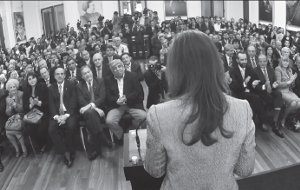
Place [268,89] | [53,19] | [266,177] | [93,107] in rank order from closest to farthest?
[266,177] → [93,107] → [268,89] → [53,19]

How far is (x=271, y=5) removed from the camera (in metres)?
18.2

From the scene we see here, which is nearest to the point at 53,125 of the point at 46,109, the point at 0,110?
the point at 46,109

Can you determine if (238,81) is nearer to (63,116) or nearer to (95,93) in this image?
(95,93)

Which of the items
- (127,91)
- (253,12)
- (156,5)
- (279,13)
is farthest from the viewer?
(156,5)

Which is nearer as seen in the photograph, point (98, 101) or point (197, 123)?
point (197, 123)

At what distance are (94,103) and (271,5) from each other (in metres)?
14.8

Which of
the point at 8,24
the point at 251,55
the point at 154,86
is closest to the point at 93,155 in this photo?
the point at 154,86

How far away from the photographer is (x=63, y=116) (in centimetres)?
579

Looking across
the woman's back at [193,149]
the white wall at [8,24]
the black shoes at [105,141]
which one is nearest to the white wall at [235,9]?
the white wall at [8,24]

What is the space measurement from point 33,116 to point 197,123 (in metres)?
5.04

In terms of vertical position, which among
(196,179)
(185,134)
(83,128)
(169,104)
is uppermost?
(169,104)

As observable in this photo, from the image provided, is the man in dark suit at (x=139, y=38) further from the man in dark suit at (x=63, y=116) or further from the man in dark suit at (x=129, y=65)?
the man in dark suit at (x=63, y=116)

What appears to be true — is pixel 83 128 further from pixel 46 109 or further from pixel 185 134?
pixel 185 134

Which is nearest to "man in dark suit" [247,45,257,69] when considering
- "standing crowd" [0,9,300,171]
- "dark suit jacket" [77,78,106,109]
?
"standing crowd" [0,9,300,171]
